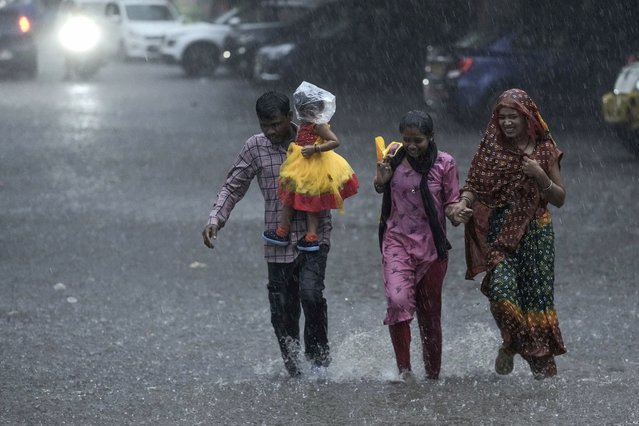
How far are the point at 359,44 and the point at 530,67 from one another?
7.85 m

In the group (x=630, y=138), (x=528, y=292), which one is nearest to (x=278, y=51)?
(x=630, y=138)

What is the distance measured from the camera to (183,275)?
9.16 m

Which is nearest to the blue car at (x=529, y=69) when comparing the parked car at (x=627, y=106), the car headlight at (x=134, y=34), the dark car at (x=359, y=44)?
the parked car at (x=627, y=106)

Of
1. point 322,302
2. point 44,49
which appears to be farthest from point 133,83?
point 322,302

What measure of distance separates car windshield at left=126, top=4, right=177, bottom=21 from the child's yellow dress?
30.1 metres

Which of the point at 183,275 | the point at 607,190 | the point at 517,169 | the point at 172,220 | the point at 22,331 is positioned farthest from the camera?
the point at 607,190

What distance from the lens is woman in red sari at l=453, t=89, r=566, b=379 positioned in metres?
5.94

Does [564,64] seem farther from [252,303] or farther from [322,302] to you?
[322,302]

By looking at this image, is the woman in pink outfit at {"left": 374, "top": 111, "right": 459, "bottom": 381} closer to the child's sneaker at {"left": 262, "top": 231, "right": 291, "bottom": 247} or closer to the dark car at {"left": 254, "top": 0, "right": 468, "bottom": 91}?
the child's sneaker at {"left": 262, "top": 231, "right": 291, "bottom": 247}

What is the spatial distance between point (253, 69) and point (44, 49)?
11397 millimetres

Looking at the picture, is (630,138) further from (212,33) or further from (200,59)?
(212,33)

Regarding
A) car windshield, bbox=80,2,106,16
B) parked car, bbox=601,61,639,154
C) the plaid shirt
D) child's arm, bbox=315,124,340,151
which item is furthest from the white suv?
child's arm, bbox=315,124,340,151

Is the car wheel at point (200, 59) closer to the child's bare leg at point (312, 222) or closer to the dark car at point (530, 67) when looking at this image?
the dark car at point (530, 67)

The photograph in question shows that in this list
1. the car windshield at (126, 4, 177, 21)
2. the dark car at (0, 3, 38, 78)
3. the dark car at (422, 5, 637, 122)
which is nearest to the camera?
the dark car at (422, 5, 637, 122)
